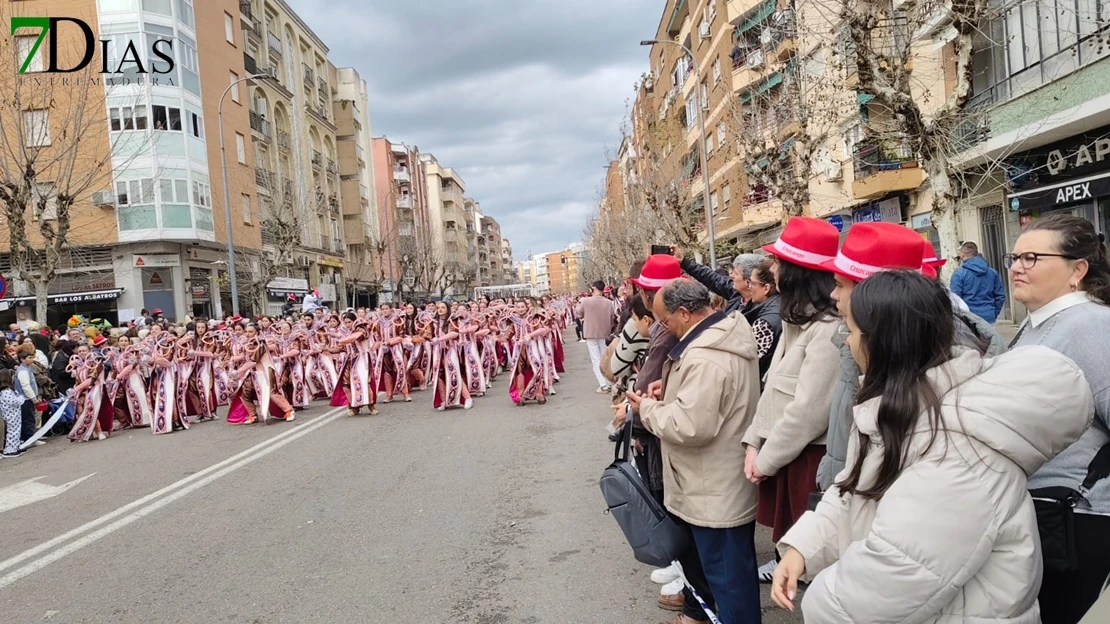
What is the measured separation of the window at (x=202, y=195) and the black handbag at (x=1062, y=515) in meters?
33.6

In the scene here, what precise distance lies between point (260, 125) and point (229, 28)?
193 inches

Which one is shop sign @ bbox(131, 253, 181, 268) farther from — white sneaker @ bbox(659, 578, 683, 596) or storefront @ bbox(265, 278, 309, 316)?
white sneaker @ bbox(659, 578, 683, 596)

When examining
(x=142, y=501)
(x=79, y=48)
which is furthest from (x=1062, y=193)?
(x=79, y=48)

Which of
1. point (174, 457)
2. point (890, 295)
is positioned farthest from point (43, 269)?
point (890, 295)

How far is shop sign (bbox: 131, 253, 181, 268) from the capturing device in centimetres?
3042

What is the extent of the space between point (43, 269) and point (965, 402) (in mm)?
20060

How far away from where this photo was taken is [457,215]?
108m

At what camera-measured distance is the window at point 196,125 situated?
102 feet

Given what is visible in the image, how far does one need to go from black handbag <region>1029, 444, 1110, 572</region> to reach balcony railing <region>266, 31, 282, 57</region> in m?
47.3

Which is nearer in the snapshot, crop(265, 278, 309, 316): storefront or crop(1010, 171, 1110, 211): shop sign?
crop(1010, 171, 1110, 211): shop sign

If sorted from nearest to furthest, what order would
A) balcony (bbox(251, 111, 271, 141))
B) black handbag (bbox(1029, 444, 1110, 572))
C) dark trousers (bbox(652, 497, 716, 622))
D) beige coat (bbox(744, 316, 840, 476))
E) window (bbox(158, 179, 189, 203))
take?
black handbag (bbox(1029, 444, 1110, 572)) → beige coat (bbox(744, 316, 840, 476)) → dark trousers (bbox(652, 497, 716, 622)) → window (bbox(158, 179, 189, 203)) → balcony (bbox(251, 111, 271, 141))

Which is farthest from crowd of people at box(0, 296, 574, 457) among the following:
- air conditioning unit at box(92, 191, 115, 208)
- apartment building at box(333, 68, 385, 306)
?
apartment building at box(333, 68, 385, 306)

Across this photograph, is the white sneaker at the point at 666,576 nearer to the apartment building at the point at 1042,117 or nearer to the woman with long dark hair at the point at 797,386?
the woman with long dark hair at the point at 797,386

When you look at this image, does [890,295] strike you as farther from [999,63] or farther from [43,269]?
[43,269]
